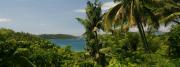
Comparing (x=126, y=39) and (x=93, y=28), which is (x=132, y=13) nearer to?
(x=93, y=28)

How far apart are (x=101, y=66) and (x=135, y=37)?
10078 mm

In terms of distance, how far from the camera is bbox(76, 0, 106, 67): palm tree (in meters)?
42.5

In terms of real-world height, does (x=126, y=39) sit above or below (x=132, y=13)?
below

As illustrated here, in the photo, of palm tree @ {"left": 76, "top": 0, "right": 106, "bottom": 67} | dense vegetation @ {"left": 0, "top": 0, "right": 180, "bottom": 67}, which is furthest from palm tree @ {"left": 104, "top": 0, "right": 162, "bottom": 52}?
palm tree @ {"left": 76, "top": 0, "right": 106, "bottom": 67}

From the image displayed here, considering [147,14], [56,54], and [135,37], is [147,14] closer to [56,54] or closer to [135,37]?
[135,37]

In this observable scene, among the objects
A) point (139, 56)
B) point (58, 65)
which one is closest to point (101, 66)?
point (139, 56)

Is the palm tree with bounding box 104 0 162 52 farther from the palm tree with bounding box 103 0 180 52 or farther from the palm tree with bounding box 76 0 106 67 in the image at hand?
the palm tree with bounding box 76 0 106 67

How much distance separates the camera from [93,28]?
43.0 metres

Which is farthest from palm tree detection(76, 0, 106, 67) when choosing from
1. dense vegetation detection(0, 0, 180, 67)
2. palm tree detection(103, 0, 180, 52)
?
palm tree detection(103, 0, 180, 52)

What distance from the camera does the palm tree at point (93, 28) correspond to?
42500mm

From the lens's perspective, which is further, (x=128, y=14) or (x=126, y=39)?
(x=126, y=39)

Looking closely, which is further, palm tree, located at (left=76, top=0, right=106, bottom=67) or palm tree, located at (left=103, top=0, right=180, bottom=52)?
palm tree, located at (left=76, top=0, right=106, bottom=67)

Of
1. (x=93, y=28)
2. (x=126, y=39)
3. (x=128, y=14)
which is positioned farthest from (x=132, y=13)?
(x=126, y=39)

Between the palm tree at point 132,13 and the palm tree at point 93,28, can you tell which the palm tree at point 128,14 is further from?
the palm tree at point 93,28
